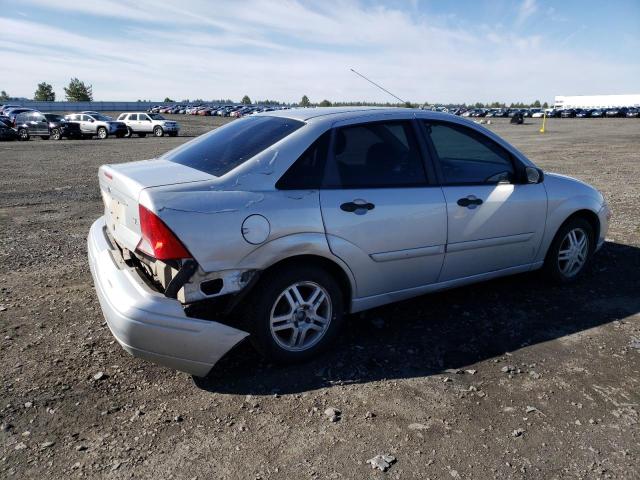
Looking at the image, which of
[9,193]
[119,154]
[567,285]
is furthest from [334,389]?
[119,154]

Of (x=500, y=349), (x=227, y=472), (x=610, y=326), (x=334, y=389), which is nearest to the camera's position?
(x=227, y=472)

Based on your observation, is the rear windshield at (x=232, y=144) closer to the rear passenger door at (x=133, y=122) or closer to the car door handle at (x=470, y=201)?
the car door handle at (x=470, y=201)

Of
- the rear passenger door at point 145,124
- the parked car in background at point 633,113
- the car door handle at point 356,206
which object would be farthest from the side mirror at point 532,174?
the parked car in background at point 633,113

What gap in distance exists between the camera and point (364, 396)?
312 centimetres

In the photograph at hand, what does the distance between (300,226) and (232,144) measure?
900 millimetres

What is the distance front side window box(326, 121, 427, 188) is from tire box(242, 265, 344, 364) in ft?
2.17

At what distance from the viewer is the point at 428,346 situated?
3760 mm

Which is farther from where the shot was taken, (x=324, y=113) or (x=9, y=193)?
(x=9, y=193)

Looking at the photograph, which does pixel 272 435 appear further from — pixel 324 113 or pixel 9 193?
pixel 9 193

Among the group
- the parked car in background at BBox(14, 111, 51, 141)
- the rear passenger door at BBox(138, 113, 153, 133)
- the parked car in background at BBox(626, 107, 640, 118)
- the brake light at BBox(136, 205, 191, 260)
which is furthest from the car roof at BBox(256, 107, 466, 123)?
the parked car in background at BBox(626, 107, 640, 118)

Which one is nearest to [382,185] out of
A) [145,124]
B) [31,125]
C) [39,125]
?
[31,125]

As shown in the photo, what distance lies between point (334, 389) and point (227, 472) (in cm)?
92

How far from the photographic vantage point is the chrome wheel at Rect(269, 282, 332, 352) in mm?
3324

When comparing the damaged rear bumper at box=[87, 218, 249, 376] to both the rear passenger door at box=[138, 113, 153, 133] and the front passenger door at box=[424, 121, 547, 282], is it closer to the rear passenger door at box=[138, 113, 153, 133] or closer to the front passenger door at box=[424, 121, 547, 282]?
the front passenger door at box=[424, 121, 547, 282]
